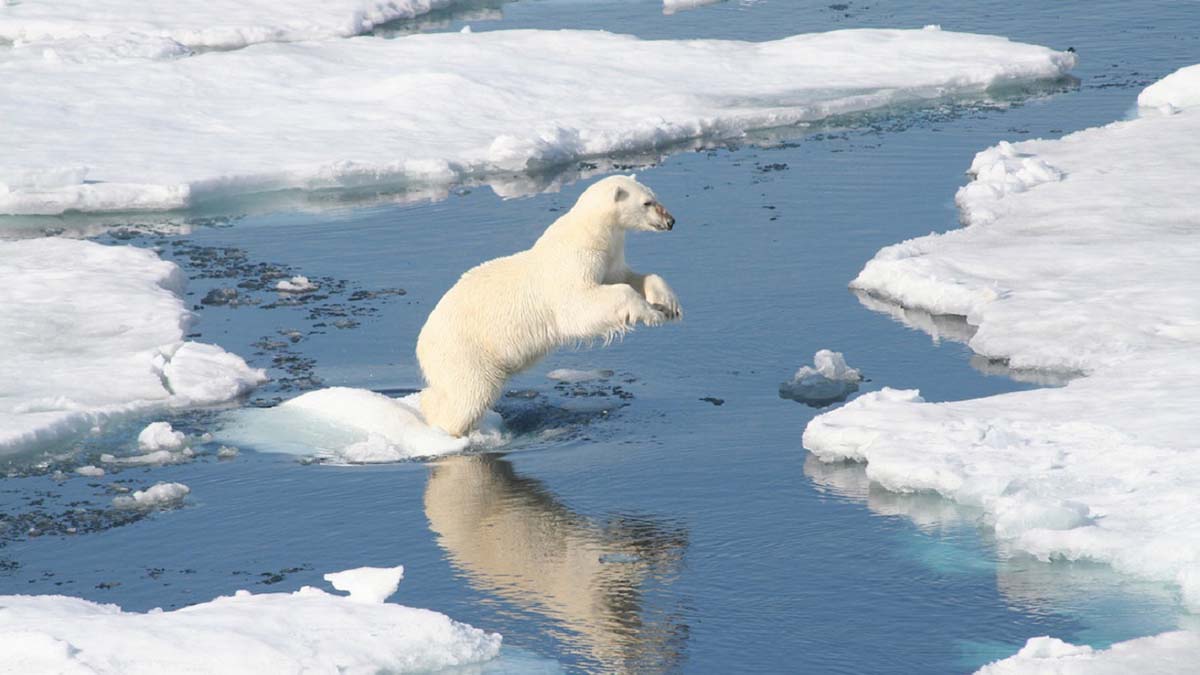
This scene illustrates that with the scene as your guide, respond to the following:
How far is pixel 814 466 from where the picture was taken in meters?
7.80

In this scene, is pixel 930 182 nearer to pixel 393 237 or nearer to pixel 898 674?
pixel 393 237

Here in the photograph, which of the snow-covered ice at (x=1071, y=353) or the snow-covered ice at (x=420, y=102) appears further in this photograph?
the snow-covered ice at (x=420, y=102)

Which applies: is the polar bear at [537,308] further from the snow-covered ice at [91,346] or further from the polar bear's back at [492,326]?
the snow-covered ice at [91,346]

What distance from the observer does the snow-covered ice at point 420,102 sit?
13.9 metres

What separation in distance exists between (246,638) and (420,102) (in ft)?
35.3

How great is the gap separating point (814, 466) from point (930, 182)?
588cm

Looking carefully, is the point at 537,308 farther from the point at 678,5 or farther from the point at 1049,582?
the point at 678,5

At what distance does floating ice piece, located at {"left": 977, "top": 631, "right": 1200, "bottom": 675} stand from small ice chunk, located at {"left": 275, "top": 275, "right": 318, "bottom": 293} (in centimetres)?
667

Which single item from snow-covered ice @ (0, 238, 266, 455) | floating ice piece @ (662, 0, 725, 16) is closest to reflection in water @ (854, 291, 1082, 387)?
snow-covered ice @ (0, 238, 266, 455)

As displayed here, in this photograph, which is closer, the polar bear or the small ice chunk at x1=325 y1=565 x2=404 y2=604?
the small ice chunk at x1=325 y1=565 x2=404 y2=604

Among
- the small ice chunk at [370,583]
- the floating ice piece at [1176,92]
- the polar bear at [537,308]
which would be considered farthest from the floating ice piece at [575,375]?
the floating ice piece at [1176,92]

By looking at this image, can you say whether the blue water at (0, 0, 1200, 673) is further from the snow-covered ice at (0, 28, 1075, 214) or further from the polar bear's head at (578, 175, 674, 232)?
the polar bear's head at (578, 175, 674, 232)

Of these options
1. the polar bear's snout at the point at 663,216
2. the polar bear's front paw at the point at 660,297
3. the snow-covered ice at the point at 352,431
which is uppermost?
the polar bear's snout at the point at 663,216

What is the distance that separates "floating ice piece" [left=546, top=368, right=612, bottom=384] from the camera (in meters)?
9.37
